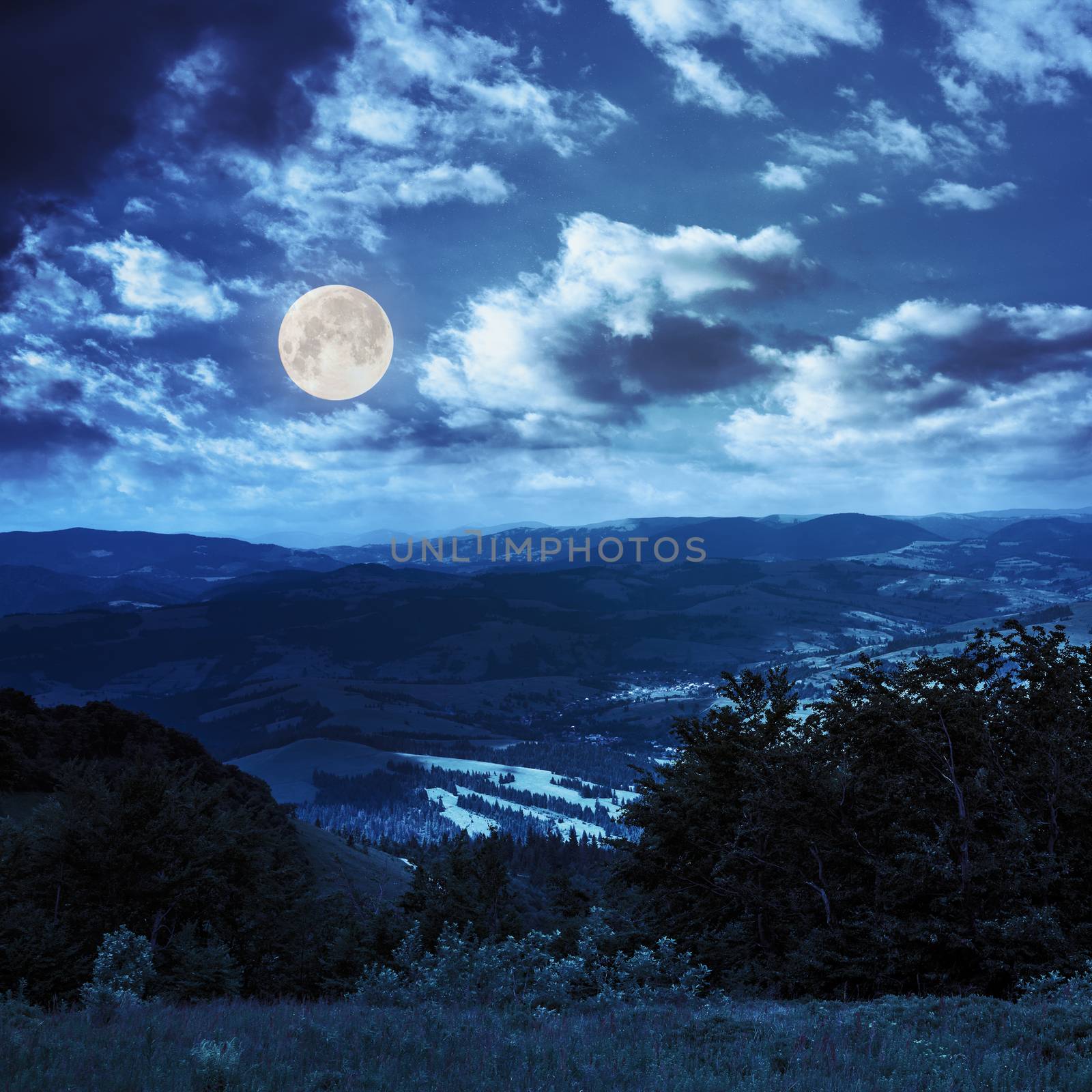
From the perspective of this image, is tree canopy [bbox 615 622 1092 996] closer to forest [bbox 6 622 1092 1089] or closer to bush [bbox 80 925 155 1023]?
forest [bbox 6 622 1092 1089]

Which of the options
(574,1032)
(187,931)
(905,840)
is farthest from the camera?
(187,931)

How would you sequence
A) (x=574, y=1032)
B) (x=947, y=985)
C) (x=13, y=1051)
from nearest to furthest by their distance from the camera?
(x=13, y=1051) < (x=574, y=1032) < (x=947, y=985)

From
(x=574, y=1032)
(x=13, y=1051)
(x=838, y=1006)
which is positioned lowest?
(x=838, y=1006)

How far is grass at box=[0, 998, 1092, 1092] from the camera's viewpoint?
10438 millimetres

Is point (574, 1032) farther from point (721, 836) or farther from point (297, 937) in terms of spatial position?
point (297, 937)

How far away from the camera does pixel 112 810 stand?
120 ft

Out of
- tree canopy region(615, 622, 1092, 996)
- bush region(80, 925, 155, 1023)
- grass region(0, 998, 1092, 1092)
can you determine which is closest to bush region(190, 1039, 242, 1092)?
grass region(0, 998, 1092, 1092)

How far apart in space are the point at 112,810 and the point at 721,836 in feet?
100

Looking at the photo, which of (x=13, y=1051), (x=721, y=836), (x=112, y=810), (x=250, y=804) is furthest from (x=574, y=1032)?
(x=250, y=804)

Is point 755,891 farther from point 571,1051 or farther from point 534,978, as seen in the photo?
point 571,1051

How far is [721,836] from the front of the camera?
29.6m

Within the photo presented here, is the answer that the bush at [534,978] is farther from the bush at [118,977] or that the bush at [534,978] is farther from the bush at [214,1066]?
the bush at [214,1066]

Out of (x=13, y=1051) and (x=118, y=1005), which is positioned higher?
(x=13, y=1051)

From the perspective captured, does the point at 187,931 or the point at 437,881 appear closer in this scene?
the point at 187,931
